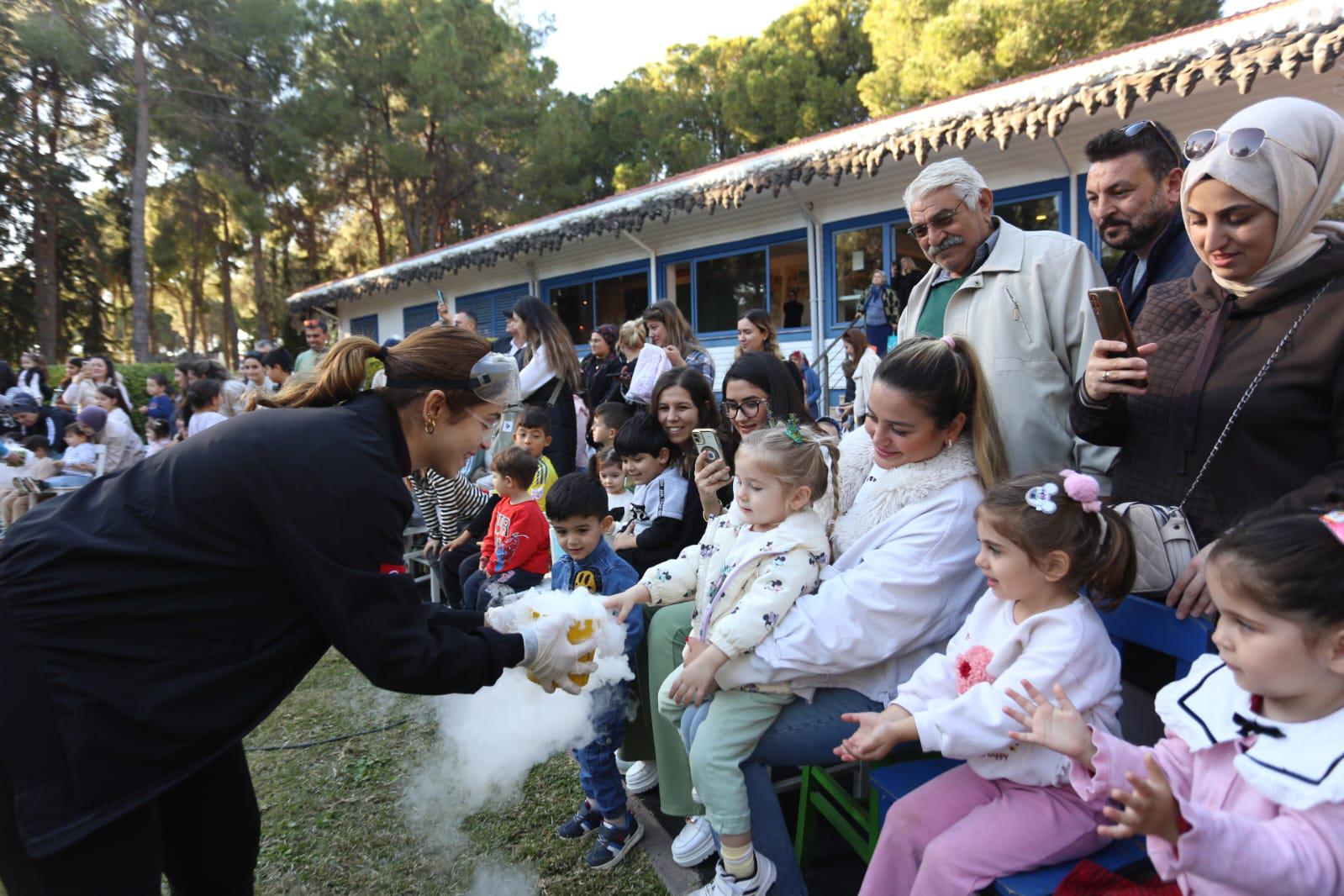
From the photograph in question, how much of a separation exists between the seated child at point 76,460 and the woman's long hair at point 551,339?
19.1 ft

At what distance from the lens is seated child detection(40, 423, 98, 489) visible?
8344 mm

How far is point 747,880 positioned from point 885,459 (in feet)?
4.41

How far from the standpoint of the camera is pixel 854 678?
2311mm

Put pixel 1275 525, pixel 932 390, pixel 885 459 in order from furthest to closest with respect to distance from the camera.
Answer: pixel 885 459
pixel 932 390
pixel 1275 525

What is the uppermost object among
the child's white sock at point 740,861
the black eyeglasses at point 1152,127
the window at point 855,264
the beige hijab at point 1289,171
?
the window at point 855,264

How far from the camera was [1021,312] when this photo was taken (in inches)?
104

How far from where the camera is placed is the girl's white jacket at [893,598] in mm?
2195

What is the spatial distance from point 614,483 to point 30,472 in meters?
7.79

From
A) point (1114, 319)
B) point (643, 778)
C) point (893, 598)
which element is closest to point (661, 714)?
point (643, 778)

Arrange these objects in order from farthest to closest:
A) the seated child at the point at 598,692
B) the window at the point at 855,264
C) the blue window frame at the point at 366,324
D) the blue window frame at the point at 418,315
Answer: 1. the blue window frame at the point at 366,324
2. the blue window frame at the point at 418,315
3. the window at the point at 855,264
4. the seated child at the point at 598,692

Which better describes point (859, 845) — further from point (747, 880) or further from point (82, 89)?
point (82, 89)

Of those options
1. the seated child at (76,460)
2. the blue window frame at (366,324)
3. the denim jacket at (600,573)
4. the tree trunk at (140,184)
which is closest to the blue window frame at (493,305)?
the blue window frame at (366,324)

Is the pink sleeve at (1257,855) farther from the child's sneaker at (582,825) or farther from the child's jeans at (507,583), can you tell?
the child's jeans at (507,583)

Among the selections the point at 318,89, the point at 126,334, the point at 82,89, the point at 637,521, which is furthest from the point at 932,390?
the point at 126,334
